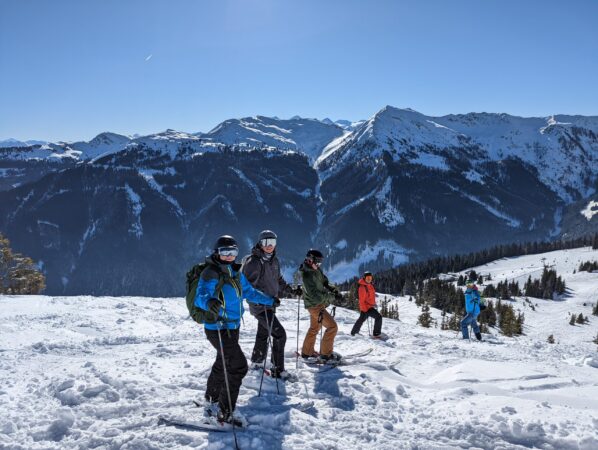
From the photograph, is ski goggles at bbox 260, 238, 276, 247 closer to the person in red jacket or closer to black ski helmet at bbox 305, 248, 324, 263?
black ski helmet at bbox 305, 248, 324, 263

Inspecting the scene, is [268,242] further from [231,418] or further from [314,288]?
[231,418]

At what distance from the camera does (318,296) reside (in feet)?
36.5

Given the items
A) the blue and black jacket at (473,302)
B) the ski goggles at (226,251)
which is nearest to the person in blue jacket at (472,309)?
the blue and black jacket at (473,302)

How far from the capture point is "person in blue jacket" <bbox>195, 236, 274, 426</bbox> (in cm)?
704

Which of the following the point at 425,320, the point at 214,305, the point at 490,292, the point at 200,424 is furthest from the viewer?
the point at 490,292

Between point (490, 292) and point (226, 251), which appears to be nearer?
point (226, 251)

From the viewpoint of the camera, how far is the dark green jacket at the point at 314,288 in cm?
1110

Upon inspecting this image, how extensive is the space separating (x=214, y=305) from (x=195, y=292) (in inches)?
20.2

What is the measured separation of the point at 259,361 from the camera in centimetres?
1038

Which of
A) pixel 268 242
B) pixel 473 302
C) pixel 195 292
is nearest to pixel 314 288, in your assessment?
pixel 268 242

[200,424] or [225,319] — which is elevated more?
[225,319]

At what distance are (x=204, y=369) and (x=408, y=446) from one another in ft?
17.2

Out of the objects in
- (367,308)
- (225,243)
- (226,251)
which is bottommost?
(367,308)

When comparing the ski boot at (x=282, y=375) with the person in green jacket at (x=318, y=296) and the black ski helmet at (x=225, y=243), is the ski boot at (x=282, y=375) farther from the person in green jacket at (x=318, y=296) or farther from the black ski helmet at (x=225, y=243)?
the black ski helmet at (x=225, y=243)
